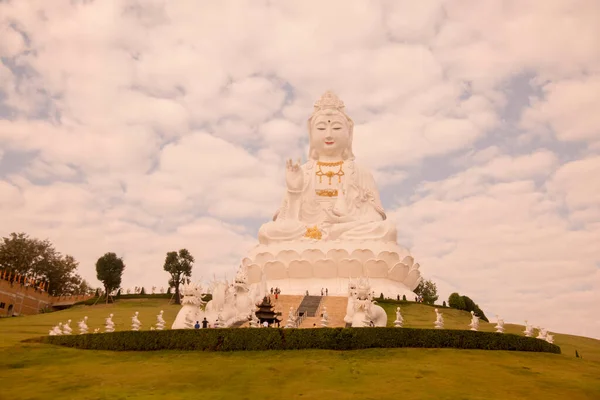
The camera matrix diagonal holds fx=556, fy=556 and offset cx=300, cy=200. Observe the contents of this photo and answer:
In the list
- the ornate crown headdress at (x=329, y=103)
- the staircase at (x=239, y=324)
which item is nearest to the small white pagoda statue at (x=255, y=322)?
the staircase at (x=239, y=324)

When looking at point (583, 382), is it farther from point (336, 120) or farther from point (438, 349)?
point (336, 120)

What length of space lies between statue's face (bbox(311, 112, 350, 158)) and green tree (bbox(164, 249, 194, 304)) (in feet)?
43.4

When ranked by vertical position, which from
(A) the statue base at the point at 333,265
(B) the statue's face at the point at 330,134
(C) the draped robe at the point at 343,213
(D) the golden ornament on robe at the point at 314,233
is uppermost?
(B) the statue's face at the point at 330,134

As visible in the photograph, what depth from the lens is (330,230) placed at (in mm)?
34312

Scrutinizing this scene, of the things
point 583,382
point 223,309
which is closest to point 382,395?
point 583,382

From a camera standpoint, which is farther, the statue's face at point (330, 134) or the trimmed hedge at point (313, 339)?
the statue's face at point (330, 134)

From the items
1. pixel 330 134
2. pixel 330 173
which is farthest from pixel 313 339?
pixel 330 134

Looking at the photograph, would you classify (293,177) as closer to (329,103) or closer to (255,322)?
(329,103)

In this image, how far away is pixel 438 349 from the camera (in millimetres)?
15062

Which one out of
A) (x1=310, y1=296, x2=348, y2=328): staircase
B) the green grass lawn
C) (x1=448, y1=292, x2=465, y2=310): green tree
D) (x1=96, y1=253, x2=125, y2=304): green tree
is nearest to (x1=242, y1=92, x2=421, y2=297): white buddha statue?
(x1=448, y1=292, x2=465, y2=310): green tree

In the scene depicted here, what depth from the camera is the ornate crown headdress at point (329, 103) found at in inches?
1544

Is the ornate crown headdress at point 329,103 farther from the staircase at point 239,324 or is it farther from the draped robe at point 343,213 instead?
the staircase at point 239,324

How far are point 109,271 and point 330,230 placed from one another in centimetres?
1906

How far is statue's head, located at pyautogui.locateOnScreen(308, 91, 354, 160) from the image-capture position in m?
38.5
